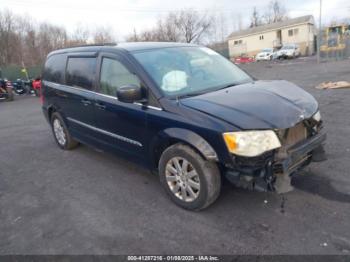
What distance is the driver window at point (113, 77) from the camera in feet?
12.1

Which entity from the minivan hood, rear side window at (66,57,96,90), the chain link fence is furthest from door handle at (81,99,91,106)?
the chain link fence

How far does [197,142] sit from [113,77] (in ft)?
5.41

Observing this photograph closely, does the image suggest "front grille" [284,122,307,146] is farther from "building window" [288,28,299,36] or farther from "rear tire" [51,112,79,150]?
"building window" [288,28,299,36]

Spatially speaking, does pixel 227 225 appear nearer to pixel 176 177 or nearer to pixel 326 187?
pixel 176 177

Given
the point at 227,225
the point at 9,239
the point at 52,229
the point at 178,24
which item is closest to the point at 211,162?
the point at 227,225

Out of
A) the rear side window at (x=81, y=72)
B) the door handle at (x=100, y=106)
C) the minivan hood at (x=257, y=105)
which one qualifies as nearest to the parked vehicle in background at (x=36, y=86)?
the rear side window at (x=81, y=72)

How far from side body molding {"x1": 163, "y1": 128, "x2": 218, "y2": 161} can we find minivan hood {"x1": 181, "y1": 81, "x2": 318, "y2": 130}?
0.26 metres

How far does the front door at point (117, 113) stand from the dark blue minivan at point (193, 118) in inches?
0.5

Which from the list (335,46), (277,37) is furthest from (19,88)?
(277,37)

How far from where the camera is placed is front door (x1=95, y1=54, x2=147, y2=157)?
3629 millimetres

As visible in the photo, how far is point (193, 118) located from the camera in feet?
9.86

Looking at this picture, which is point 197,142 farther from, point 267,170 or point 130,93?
point 130,93

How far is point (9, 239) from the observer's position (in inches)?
124

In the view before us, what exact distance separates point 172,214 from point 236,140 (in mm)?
1166
